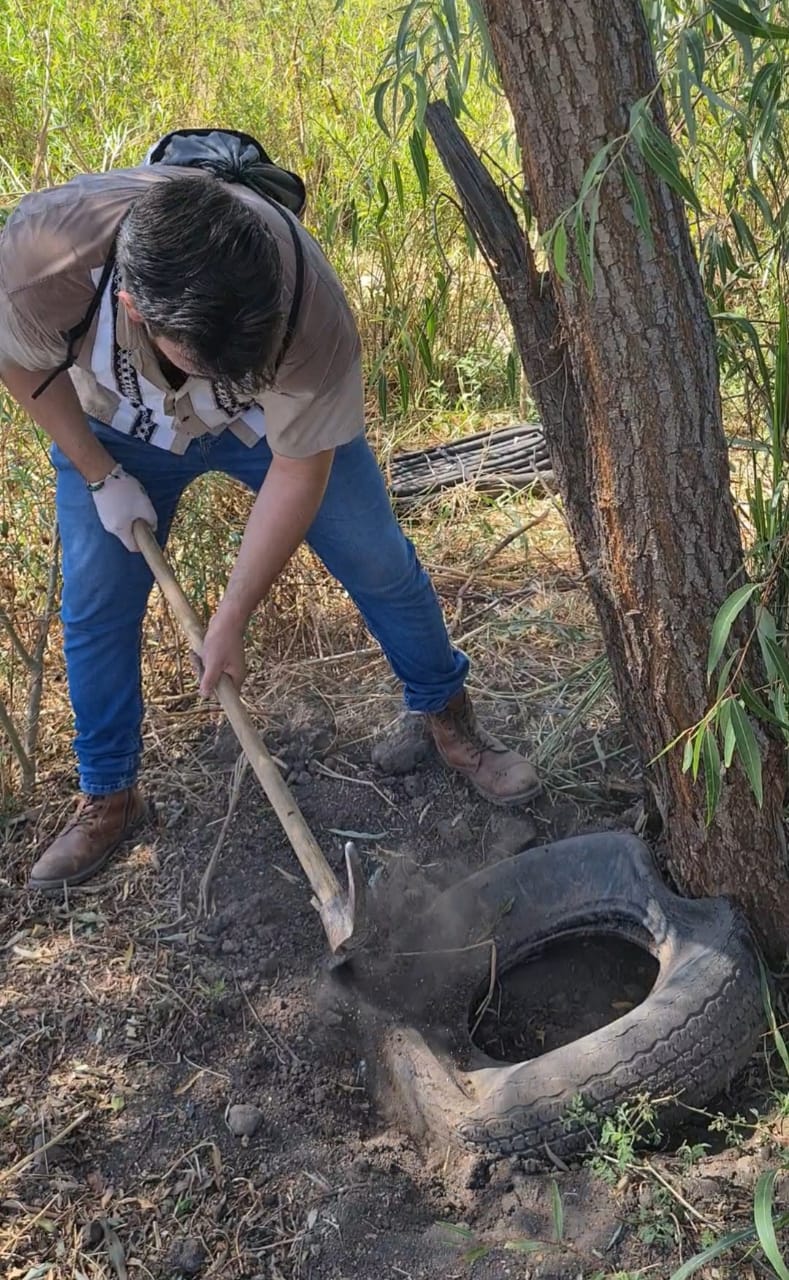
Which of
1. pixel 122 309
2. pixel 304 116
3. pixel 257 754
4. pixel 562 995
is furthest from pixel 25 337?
pixel 304 116

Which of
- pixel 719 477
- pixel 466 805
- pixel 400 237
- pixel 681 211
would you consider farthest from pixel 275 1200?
pixel 400 237

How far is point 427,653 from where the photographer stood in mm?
2801

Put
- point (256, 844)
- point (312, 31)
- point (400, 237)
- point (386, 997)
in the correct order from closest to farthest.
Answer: point (386, 997) < point (256, 844) < point (400, 237) < point (312, 31)

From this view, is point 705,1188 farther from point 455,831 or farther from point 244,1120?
point 455,831

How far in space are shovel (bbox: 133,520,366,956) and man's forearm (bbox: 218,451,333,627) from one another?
0.18m

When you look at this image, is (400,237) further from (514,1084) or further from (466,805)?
(514,1084)

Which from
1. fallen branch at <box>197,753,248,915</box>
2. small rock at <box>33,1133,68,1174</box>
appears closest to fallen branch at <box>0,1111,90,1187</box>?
small rock at <box>33,1133,68,1174</box>

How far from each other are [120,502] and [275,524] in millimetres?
443

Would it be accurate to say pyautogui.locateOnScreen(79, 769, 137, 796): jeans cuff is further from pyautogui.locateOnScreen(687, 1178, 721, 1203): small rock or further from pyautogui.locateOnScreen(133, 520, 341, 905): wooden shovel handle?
pyautogui.locateOnScreen(687, 1178, 721, 1203): small rock

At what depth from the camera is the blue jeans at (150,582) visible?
98.7 inches

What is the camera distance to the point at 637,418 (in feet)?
6.38

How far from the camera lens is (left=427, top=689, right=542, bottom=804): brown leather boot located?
2795mm

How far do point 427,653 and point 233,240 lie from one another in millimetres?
1337

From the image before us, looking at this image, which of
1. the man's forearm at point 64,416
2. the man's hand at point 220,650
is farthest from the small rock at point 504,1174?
the man's forearm at point 64,416
